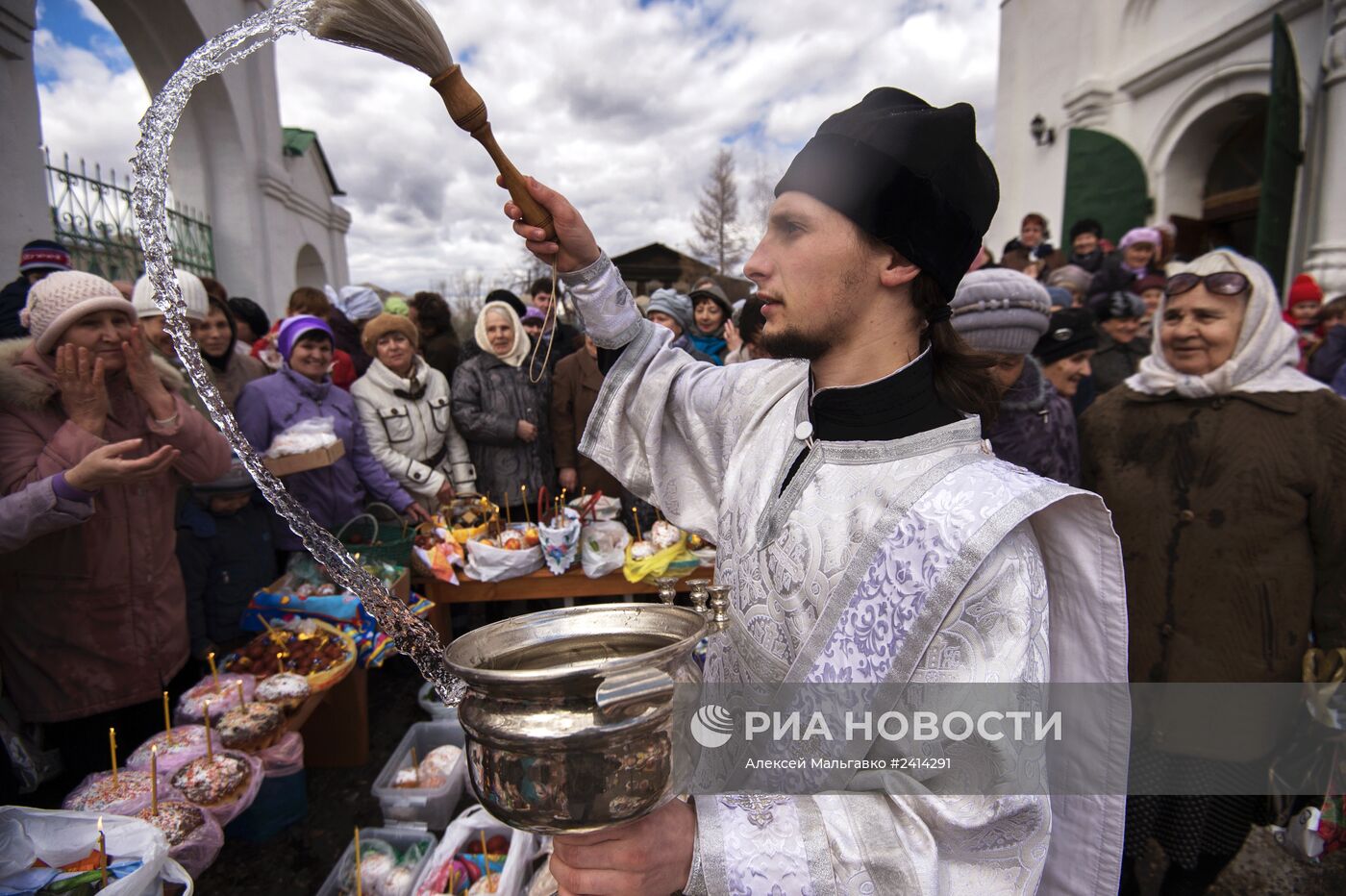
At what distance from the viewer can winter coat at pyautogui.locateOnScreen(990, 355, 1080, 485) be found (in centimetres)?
287

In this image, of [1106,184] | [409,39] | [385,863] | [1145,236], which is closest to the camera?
[409,39]

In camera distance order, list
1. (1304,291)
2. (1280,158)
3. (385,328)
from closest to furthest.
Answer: (385,328)
(1304,291)
(1280,158)

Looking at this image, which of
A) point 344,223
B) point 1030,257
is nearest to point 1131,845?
point 1030,257

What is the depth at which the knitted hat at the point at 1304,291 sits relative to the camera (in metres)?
7.01

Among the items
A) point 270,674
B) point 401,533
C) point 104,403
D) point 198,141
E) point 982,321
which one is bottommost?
point 270,674

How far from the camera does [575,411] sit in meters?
5.49

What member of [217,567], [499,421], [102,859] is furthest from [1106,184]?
[102,859]

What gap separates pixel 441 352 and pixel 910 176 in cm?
571

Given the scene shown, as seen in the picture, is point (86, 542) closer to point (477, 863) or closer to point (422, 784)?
point (422, 784)

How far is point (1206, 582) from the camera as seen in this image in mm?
2549

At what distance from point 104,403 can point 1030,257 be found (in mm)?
9322

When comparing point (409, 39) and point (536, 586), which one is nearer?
point (409, 39)

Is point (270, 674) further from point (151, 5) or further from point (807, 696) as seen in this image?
point (151, 5)

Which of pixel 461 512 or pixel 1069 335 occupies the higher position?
pixel 1069 335
